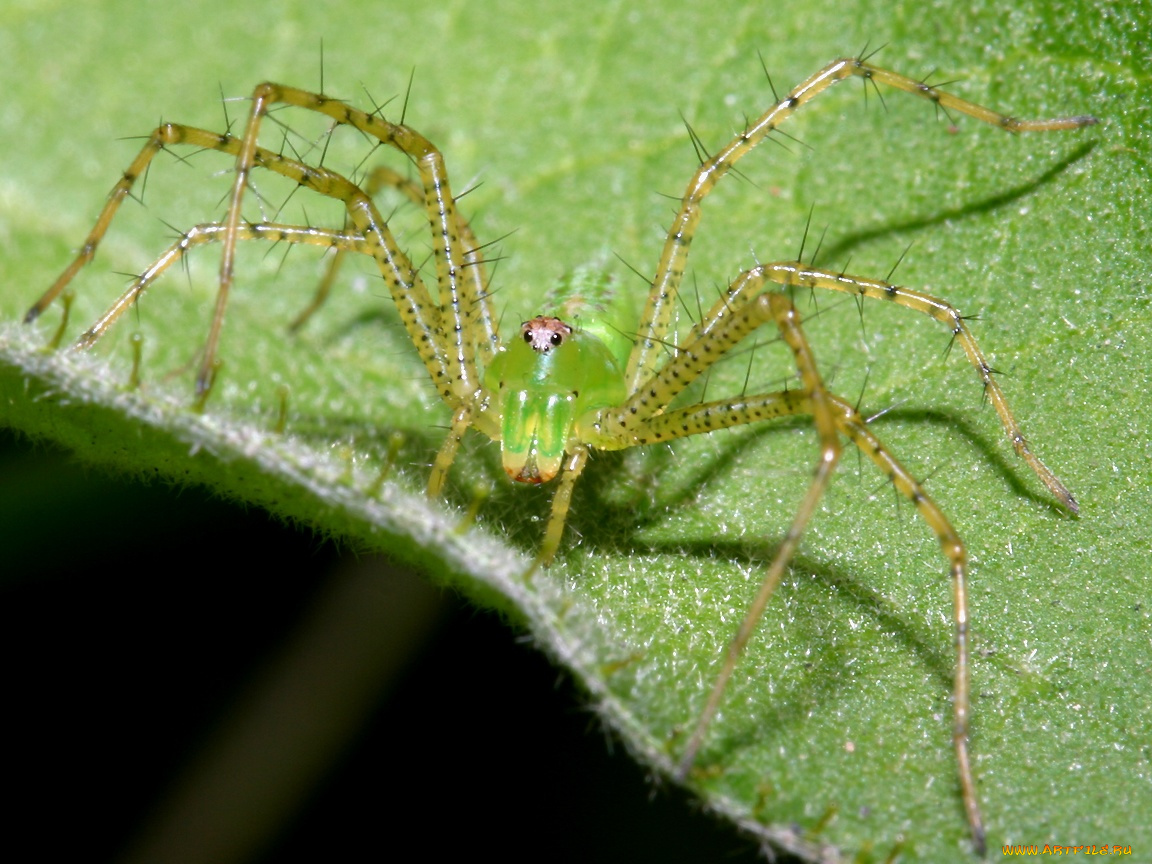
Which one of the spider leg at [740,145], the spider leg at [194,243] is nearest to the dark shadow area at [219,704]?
the spider leg at [194,243]

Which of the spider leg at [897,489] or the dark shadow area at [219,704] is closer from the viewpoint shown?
the spider leg at [897,489]

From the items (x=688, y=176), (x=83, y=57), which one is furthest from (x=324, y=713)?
(x=83, y=57)

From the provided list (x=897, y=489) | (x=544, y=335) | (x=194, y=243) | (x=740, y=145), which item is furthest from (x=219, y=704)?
(x=740, y=145)

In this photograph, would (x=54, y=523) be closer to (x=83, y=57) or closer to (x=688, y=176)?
(x=83, y=57)

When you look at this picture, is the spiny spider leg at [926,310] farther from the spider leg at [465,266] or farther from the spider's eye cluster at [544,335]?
the spider leg at [465,266]

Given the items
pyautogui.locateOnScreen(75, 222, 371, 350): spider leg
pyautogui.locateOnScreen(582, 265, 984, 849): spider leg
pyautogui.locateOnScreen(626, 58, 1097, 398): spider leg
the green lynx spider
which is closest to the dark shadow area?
pyautogui.locateOnScreen(75, 222, 371, 350): spider leg

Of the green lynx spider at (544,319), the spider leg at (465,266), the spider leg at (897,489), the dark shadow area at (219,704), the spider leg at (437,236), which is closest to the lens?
the spider leg at (897,489)

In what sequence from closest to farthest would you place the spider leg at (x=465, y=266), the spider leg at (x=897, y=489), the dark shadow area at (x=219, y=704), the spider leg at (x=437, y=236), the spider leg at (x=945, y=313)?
the spider leg at (x=897, y=489) < the spider leg at (x=945, y=313) < the dark shadow area at (x=219, y=704) < the spider leg at (x=437, y=236) < the spider leg at (x=465, y=266)
